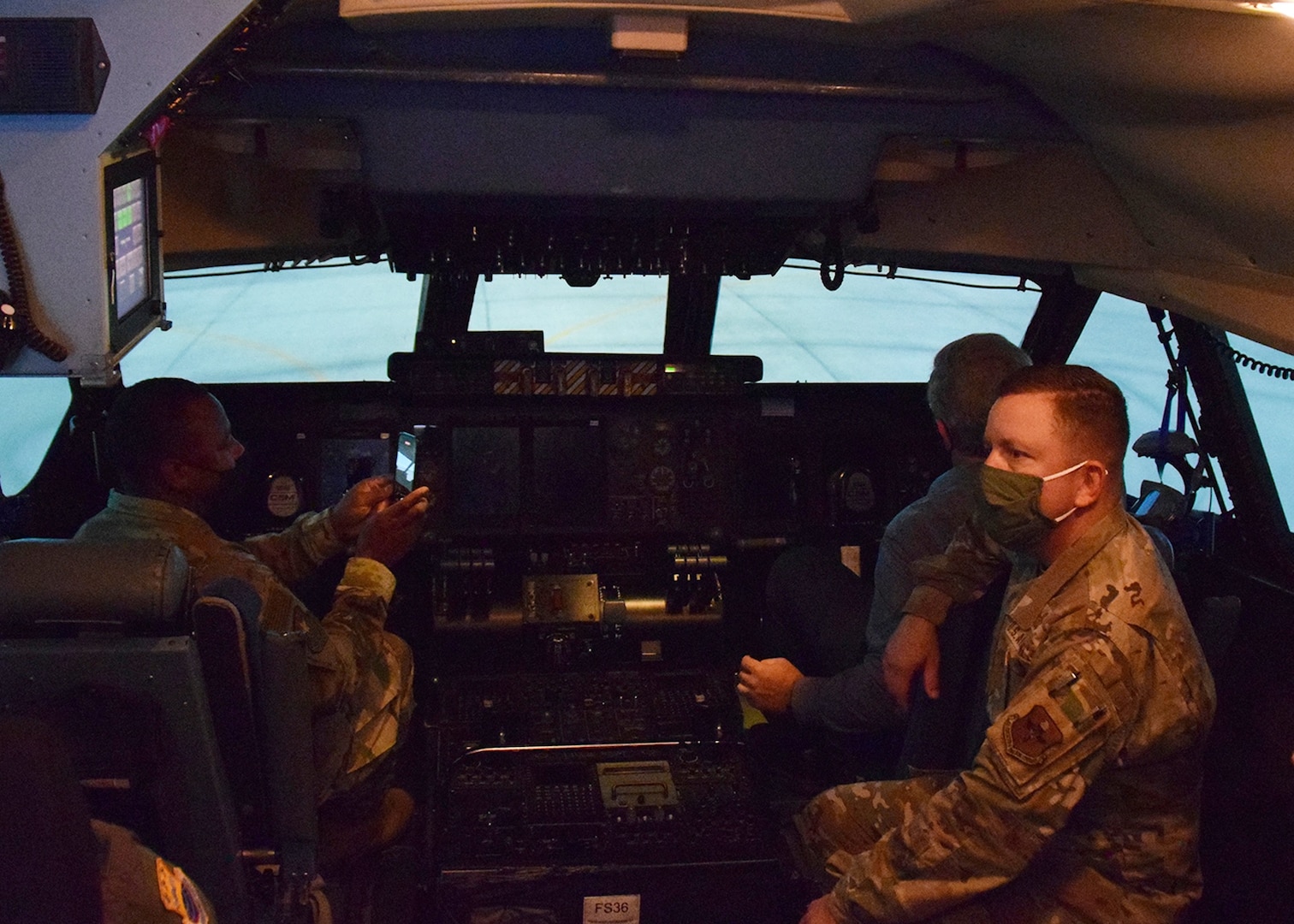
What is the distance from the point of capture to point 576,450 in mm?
3611

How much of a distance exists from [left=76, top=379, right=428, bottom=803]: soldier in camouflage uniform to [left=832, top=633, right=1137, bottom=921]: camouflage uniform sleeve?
3.58 ft

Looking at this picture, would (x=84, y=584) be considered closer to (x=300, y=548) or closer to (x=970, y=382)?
(x=300, y=548)

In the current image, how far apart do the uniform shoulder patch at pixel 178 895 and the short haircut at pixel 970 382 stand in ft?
6.15

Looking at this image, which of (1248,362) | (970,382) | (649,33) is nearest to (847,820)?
(970,382)

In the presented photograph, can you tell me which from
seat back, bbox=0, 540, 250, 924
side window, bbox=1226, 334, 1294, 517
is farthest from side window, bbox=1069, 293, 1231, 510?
seat back, bbox=0, 540, 250, 924

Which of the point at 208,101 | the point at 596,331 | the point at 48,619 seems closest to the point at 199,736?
the point at 48,619

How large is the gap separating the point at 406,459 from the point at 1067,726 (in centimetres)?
204

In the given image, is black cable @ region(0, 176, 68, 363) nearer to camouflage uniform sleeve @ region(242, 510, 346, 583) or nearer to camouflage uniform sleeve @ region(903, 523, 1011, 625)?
camouflage uniform sleeve @ region(242, 510, 346, 583)

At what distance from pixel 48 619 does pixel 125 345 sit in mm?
537

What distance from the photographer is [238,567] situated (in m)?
2.58

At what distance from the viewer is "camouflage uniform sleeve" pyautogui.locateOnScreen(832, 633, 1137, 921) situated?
6.37 feet

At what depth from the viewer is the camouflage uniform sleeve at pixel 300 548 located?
10.2 feet

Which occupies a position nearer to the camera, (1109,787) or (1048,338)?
(1109,787)

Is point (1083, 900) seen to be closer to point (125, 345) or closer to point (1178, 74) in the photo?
point (1178, 74)
